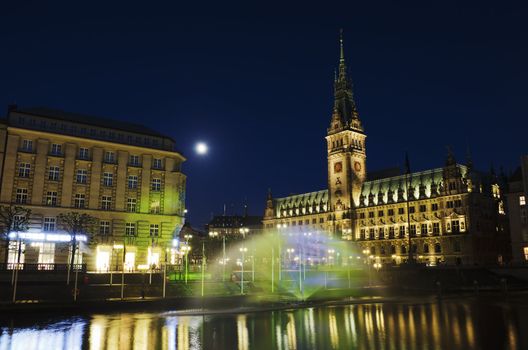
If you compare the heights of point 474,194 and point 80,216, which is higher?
point 474,194

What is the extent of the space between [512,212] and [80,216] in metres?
92.8

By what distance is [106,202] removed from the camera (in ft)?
273

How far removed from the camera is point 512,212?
10562 centimetres

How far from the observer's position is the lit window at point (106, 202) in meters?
82.9

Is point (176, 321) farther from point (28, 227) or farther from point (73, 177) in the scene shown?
point (73, 177)

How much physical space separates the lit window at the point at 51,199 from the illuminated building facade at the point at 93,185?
157mm

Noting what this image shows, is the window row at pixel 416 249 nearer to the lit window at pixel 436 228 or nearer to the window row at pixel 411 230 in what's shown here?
the window row at pixel 411 230

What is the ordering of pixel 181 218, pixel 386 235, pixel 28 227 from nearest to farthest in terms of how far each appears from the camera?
1. pixel 28 227
2. pixel 181 218
3. pixel 386 235

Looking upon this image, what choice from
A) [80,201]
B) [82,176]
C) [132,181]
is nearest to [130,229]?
[132,181]

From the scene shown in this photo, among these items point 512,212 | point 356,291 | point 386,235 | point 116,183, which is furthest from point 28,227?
point 386,235

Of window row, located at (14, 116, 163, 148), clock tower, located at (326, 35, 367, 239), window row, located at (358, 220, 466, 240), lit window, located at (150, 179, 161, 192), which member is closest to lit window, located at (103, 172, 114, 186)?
window row, located at (14, 116, 163, 148)

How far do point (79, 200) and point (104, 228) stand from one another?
6.61 m

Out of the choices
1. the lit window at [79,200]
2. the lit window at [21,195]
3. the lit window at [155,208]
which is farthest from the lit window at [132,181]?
the lit window at [21,195]

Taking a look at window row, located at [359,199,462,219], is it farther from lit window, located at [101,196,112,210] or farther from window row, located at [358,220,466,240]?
lit window, located at [101,196,112,210]
